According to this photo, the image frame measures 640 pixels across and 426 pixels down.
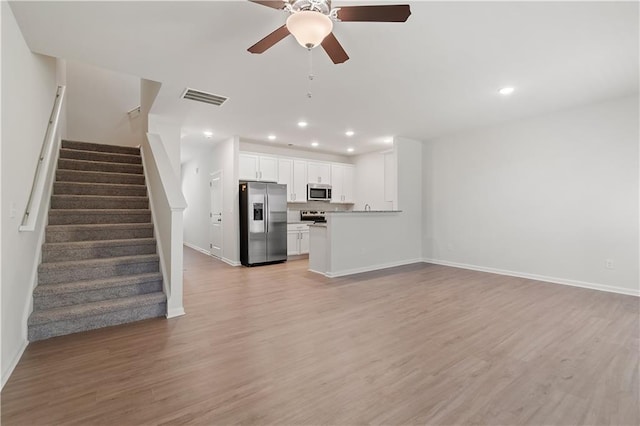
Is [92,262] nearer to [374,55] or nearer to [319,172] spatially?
[374,55]

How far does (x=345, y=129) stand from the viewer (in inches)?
218

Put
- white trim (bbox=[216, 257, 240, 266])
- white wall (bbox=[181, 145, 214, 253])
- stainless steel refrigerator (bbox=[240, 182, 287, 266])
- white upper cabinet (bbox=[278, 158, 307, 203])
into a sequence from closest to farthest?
stainless steel refrigerator (bbox=[240, 182, 287, 266])
white trim (bbox=[216, 257, 240, 266])
white upper cabinet (bbox=[278, 158, 307, 203])
white wall (bbox=[181, 145, 214, 253])

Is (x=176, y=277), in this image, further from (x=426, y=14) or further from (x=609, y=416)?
(x=609, y=416)

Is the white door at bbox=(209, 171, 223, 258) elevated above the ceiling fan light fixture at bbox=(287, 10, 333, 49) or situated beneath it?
situated beneath

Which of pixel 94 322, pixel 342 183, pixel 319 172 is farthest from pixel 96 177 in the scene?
pixel 342 183

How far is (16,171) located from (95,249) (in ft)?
4.41

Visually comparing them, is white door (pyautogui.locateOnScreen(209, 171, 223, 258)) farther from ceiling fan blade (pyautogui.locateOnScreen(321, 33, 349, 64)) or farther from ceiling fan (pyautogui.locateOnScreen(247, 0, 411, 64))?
ceiling fan (pyautogui.locateOnScreen(247, 0, 411, 64))

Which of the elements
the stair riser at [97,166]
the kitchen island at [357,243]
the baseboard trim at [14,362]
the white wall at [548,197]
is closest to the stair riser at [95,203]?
the stair riser at [97,166]

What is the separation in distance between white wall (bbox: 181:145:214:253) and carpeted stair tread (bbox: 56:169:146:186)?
8.71 feet

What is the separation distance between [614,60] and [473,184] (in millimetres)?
2798

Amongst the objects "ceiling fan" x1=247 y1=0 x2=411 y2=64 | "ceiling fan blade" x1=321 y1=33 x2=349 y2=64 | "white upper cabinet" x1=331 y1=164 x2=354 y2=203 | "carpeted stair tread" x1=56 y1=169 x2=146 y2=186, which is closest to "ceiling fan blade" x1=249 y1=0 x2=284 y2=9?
"ceiling fan" x1=247 y1=0 x2=411 y2=64

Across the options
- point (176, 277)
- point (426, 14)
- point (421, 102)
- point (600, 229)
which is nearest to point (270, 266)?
point (176, 277)

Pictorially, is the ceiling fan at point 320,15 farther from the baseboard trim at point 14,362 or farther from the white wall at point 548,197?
the white wall at point 548,197

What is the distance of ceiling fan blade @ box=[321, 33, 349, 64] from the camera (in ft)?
6.91
